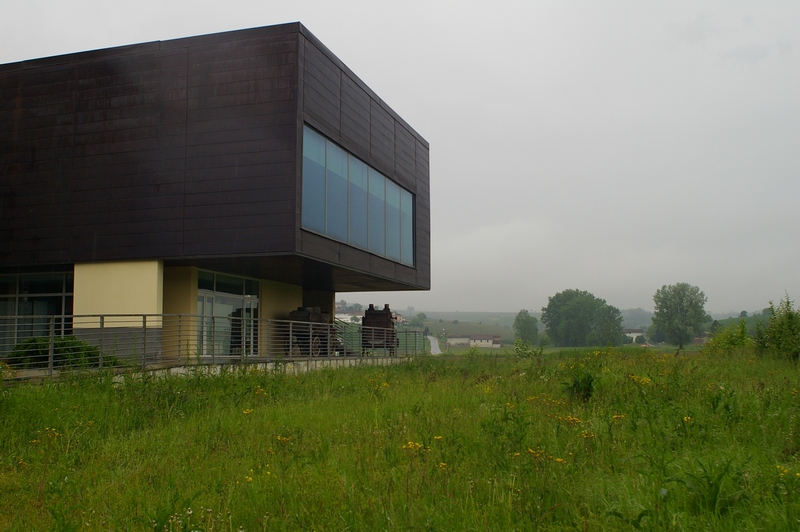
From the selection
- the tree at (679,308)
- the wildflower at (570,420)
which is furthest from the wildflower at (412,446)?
the tree at (679,308)

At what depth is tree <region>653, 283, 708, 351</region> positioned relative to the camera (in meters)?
130

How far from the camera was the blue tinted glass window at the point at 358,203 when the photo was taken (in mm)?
23719

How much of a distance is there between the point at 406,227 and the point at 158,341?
43.9 feet

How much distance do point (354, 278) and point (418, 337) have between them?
30.4 feet

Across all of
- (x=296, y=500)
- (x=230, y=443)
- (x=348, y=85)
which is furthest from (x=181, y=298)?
(x=296, y=500)

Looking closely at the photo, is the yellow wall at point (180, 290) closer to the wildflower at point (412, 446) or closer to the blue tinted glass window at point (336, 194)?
the blue tinted glass window at point (336, 194)

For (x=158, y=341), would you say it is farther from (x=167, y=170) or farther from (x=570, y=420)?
(x=570, y=420)

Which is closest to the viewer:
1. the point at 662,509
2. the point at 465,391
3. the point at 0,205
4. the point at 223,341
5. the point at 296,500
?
the point at 662,509

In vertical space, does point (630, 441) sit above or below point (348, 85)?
Answer: below

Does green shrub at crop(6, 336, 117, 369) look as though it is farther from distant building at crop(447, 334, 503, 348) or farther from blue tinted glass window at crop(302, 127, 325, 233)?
distant building at crop(447, 334, 503, 348)

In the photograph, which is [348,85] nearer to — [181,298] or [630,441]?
[181,298]

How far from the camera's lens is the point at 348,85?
23297 millimetres

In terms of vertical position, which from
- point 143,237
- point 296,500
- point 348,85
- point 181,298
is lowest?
point 296,500

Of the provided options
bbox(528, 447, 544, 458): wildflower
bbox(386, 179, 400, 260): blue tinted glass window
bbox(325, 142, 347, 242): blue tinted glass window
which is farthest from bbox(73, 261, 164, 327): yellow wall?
bbox(528, 447, 544, 458): wildflower
